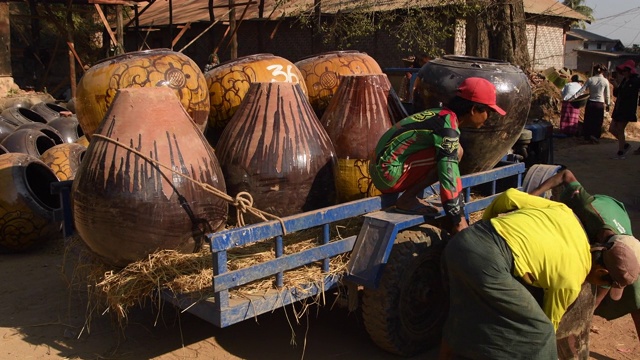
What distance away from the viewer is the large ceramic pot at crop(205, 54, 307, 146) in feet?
17.4

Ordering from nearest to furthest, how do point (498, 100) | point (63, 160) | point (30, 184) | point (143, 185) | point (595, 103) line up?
point (143, 185) < point (498, 100) < point (30, 184) < point (63, 160) < point (595, 103)

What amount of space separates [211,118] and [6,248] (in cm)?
276

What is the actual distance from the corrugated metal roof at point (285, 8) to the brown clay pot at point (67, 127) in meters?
5.39

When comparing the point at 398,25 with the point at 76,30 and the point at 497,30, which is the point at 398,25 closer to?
the point at 497,30

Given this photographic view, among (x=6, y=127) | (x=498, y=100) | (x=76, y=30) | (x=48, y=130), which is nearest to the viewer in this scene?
(x=498, y=100)

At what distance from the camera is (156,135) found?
12.7ft

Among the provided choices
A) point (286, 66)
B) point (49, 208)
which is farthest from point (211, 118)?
point (49, 208)

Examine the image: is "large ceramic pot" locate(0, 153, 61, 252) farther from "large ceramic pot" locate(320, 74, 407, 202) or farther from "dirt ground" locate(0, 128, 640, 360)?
"large ceramic pot" locate(320, 74, 407, 202)

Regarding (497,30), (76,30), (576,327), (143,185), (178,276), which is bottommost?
(576,327)

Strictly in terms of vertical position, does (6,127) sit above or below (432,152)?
below

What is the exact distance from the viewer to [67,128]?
9.40m

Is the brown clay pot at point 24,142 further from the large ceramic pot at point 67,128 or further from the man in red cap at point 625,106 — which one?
the man in red cap at point 625,106

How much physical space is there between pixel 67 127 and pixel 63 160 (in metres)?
2.52

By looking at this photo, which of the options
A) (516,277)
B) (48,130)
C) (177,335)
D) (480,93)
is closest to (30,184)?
(48,130)
